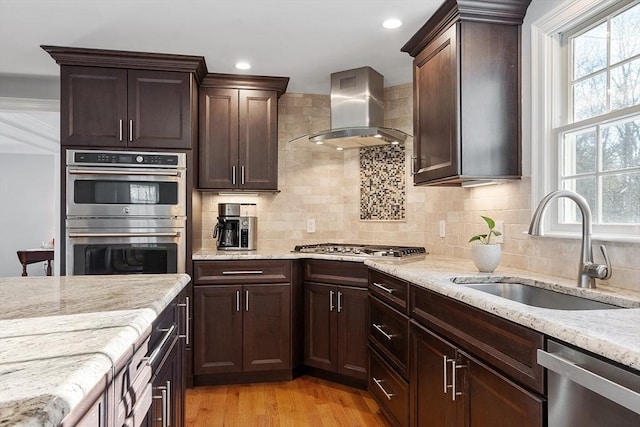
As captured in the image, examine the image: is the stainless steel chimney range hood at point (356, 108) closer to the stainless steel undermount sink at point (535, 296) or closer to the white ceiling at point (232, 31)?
the white ceiling at point (232, 31)

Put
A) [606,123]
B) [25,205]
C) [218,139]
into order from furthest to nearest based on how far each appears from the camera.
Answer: [25,205] → [218,139] → [606,123]

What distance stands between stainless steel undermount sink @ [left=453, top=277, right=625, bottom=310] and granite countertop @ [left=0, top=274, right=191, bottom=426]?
137 cm

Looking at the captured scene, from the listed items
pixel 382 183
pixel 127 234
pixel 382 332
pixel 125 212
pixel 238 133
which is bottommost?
pixel 382 332

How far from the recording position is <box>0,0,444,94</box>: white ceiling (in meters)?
2.37

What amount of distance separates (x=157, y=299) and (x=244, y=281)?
1.77 meters

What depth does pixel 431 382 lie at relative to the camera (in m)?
1.90

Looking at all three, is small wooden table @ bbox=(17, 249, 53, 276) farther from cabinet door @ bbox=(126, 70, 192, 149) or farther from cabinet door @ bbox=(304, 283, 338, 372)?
cabinet door @ bbox=(304, 283, 338, 372)

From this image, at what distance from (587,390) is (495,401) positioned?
42cm

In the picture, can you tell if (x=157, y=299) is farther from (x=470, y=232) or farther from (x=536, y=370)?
(x=470, y=232)

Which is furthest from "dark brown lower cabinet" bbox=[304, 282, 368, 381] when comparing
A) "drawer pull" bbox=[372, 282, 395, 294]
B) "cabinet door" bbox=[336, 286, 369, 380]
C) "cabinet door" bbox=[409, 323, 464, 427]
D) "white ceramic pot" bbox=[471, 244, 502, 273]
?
"white ceramic pot" bbox=[471, 244, 502, 273]

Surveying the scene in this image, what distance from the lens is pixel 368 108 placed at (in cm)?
330

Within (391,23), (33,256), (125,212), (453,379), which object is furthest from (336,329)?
(33,256)

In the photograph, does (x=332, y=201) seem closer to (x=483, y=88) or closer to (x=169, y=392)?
(x=483, y=88)

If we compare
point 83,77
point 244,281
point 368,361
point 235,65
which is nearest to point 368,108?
point 235,65
